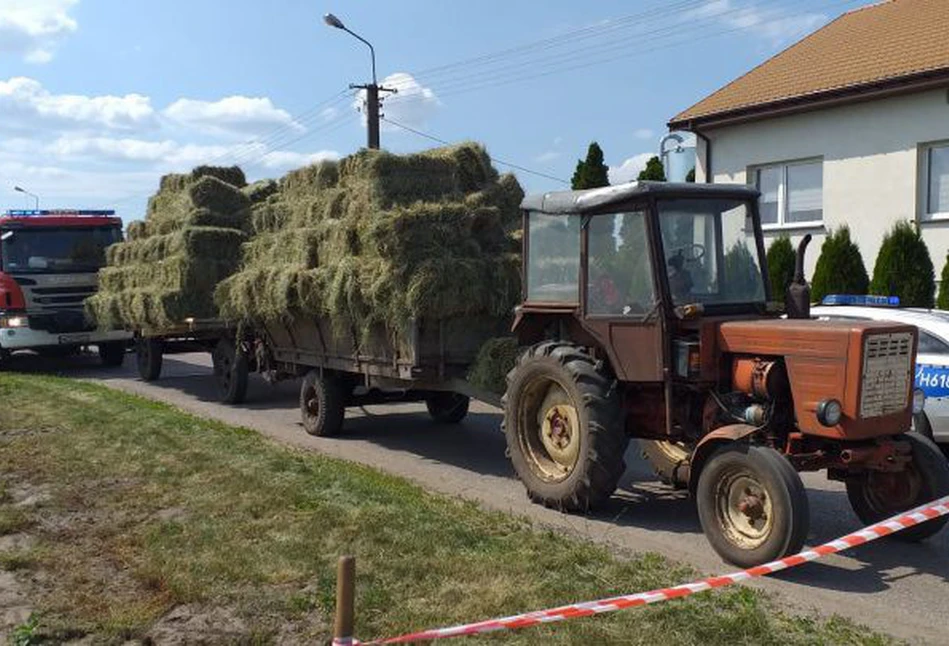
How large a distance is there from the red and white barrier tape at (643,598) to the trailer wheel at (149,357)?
1240 cm

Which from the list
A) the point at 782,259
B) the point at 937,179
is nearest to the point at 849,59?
the point at 937,179

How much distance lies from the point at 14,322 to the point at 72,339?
98cm

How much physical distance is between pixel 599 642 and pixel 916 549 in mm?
2854

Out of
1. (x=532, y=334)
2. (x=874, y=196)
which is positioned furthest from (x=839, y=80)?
(x=532, y=334)

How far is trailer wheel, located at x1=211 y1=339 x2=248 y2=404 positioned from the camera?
13203 millimetres

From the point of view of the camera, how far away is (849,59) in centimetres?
1614

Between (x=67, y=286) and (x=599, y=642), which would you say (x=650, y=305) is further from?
(x=67, y=286)

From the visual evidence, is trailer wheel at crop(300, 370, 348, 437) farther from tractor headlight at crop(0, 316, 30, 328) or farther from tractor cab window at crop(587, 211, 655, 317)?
tractor headlight at crop(0, 316, 30, 328)

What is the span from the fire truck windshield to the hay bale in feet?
37.6

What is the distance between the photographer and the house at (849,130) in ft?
46.0

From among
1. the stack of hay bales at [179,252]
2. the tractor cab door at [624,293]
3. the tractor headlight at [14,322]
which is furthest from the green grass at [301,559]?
the tractor headlight at [14,322]

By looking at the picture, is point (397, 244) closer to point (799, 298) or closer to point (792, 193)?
point (799, 298)

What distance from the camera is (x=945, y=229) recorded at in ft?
45.4

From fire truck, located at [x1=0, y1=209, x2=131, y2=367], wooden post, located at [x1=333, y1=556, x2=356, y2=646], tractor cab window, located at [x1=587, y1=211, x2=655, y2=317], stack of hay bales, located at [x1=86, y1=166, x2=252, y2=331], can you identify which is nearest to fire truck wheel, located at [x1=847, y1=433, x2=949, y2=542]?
tractor cab window, located at [x1=587, y1=211, x2=655, y2=317]
